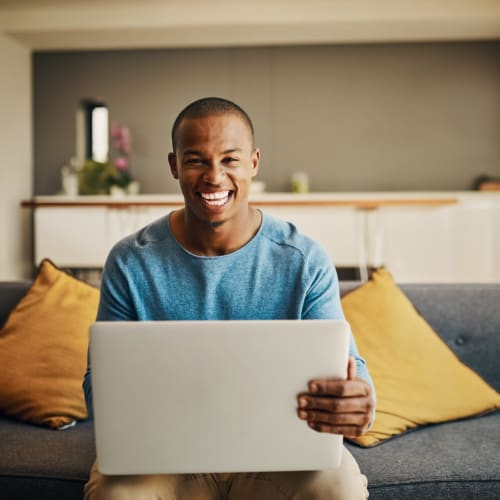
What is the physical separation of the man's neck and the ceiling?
4.11 m

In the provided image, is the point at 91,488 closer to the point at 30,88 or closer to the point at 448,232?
the point at 448,232

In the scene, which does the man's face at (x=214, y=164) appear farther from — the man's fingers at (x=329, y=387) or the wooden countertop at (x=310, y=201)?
the wooden countertop at (x=310, y=201)

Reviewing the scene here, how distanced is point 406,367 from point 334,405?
2.66 feet

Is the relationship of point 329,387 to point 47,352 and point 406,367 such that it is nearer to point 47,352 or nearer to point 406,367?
point 406,367

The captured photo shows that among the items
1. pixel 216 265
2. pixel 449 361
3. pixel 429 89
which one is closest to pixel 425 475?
pixel 449 361

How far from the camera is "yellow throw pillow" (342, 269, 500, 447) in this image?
1695mm

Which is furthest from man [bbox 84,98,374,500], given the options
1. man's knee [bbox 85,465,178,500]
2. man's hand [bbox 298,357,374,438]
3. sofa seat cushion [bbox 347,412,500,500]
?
sofa seat cushion [bbox 347,412,500,500]

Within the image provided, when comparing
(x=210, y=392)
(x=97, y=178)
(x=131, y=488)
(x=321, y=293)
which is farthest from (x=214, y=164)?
(x=97, y=178)

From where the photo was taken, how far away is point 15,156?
5742 millimetres

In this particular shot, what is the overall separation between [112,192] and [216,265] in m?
4.37

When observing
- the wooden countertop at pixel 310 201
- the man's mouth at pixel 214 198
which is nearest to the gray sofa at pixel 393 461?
A: the man's mouth at pixel 214 198

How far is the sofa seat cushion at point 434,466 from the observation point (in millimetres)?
1386

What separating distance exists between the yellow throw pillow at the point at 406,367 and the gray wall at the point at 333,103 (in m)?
4.12

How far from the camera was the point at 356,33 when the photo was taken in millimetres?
5434
